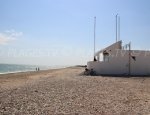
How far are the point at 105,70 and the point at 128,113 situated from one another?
25182mm

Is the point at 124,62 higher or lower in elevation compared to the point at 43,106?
higher

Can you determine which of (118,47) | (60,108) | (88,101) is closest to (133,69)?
(118,47)

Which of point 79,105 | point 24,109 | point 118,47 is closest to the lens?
point 24,109

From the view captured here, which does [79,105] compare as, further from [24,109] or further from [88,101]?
[24,109]

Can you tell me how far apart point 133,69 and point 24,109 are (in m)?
25.4

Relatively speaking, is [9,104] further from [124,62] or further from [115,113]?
[124,62]

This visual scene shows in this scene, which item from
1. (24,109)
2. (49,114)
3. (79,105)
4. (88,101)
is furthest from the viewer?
(88,101)

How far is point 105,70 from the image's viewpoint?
116 feet

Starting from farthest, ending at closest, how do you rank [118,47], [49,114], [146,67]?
[118,47] < [146,67] < [49,114]

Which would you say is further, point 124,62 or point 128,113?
point 124,62

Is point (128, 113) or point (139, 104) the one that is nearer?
point (128, 113)

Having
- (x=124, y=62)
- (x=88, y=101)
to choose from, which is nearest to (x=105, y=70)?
(x=124, y=62)

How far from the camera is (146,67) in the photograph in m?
34.2

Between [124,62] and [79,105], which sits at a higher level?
[124,62]
